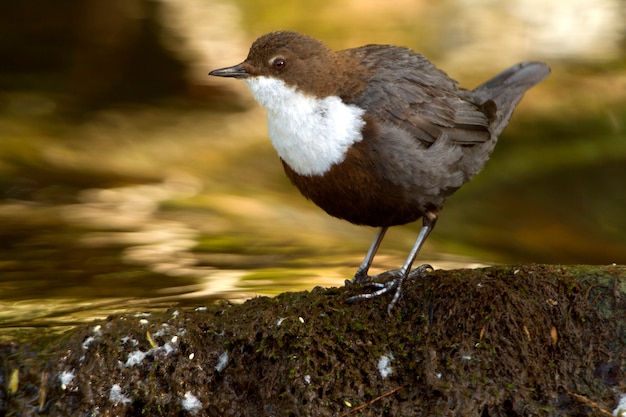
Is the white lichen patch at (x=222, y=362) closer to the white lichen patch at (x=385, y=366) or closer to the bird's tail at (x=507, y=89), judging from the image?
the white lichen patch at (x=385, y=366)

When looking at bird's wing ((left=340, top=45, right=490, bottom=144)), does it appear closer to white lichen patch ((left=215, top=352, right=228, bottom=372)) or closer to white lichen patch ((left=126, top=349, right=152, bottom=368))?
white lichen patch ((left=215, top=352, right=228, bottom=372))

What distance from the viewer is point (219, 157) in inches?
341

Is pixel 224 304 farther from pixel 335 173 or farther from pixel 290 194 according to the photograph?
pixel 290 194

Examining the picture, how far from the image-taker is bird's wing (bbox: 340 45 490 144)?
4.21 m

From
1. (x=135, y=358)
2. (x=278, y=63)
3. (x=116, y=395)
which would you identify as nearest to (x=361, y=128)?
(x=278, y=63)

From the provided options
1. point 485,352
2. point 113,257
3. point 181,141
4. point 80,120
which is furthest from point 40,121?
point 485,352

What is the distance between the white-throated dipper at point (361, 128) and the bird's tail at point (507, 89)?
53cm

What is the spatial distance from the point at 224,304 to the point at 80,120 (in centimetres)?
534

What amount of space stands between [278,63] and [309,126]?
0.39 metres

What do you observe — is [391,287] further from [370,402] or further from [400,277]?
[370,402]

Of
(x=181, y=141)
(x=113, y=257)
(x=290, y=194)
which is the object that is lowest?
(x=113, y=257)

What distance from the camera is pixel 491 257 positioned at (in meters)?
7.06

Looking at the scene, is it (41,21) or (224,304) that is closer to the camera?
(224,304)

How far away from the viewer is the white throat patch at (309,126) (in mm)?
4047
